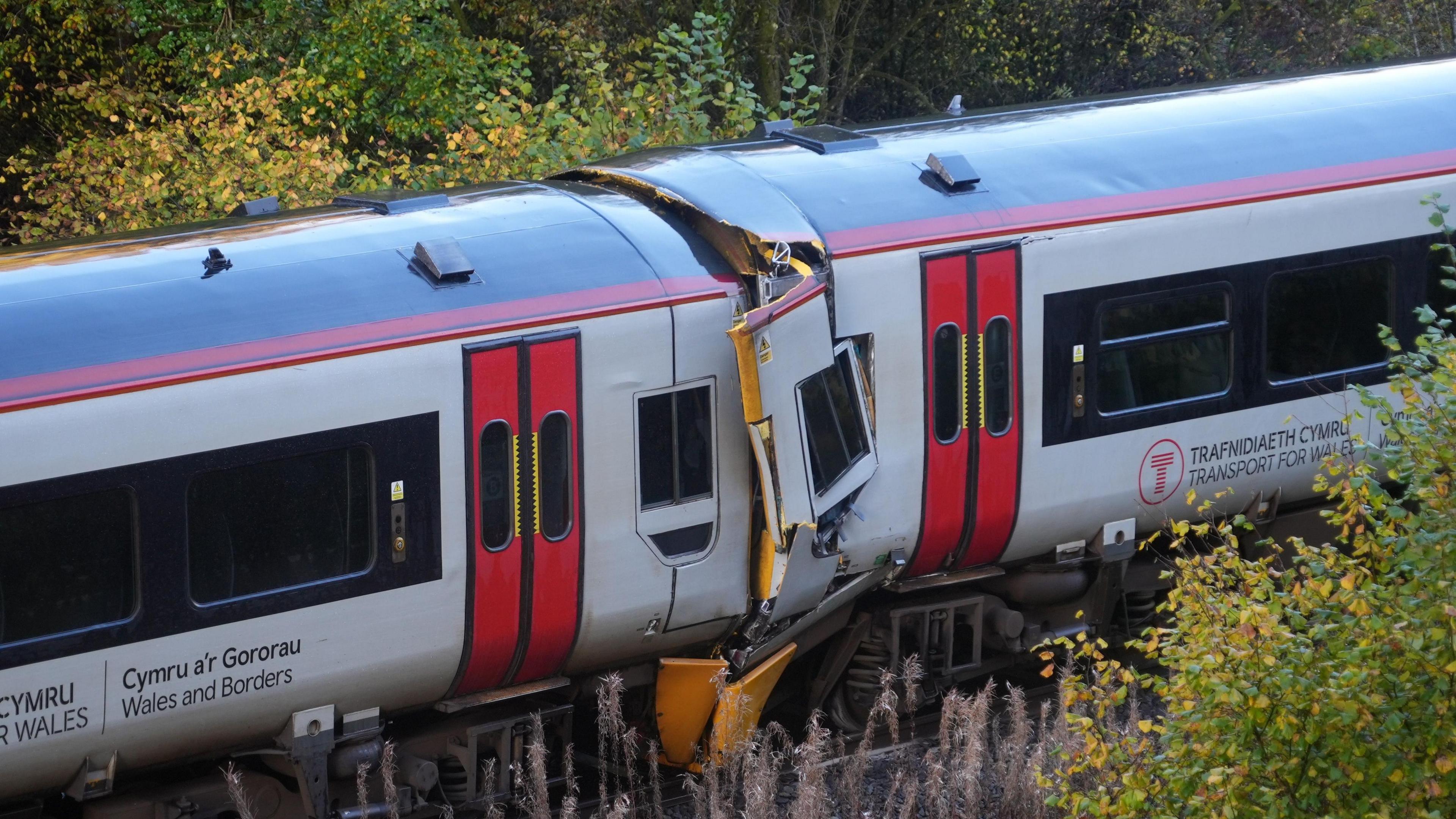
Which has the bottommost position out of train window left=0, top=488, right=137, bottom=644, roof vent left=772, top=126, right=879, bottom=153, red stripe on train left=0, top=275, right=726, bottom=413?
train window left=0, top=488, right=137, bottom=644

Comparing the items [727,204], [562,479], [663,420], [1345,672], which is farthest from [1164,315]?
[1345,672]

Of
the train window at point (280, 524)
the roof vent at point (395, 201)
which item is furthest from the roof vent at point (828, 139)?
the train window at point (280, 524)

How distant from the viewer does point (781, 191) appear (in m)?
7.49

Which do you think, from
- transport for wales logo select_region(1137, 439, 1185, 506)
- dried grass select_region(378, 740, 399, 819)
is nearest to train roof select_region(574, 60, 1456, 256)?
transport for wales logo select_region(1137, 439, 1185, 506)

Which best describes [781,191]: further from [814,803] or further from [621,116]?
[621,116]

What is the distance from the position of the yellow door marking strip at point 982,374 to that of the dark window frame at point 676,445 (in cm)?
148

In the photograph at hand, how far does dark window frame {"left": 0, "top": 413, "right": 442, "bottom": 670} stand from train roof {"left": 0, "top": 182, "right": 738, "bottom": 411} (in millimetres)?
306

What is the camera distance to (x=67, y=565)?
18.3 feet

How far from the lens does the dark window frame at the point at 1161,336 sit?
7980mm

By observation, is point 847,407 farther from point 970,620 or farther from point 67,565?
point 67,565

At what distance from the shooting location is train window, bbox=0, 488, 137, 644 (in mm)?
5453

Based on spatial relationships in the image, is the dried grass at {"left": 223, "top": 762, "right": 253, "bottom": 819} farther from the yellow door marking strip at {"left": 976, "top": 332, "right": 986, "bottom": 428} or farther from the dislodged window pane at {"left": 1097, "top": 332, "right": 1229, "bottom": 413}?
the dislodged window pane at {"left": 1097, "top": 332, "right": 1229, "bottom": 413}

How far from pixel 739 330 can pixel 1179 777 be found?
2827 mm

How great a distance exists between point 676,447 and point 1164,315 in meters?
2.93
